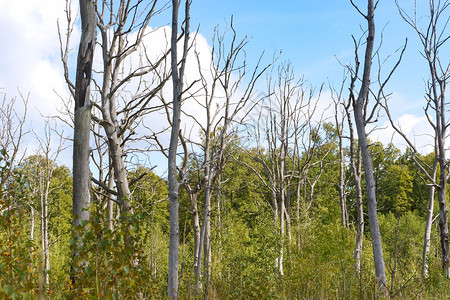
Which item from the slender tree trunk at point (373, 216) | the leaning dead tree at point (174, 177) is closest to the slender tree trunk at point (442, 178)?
the slender tree trunk at point (373, 216)

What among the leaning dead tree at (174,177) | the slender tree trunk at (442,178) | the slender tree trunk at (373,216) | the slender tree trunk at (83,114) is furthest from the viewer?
the slender tree trunk at (442,178)

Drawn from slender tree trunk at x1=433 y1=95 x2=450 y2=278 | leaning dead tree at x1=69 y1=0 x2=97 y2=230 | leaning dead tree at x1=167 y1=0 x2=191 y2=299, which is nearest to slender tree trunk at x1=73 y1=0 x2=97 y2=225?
leaning dead tree at x1=69 y1=0 x2=97 y2=230

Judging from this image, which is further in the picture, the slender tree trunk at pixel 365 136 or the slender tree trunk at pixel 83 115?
the slender tree trunk at pixel 365 136

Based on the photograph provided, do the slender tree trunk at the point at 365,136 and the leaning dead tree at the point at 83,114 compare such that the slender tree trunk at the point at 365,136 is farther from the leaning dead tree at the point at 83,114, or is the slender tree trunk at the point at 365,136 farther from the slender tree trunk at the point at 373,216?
the leaning dead tree at the point at 83,114

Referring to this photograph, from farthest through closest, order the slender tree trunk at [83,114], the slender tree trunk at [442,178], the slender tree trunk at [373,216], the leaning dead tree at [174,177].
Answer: the slender tree trunk at [442,178], the slender tree trunk at [373,216], the leaning dead tree at [174,177], the slender tree trunk at [83,114]

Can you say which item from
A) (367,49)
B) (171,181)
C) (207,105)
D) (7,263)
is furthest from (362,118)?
(7,263)

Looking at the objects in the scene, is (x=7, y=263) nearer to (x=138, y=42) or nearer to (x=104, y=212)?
(x=104, y=212)

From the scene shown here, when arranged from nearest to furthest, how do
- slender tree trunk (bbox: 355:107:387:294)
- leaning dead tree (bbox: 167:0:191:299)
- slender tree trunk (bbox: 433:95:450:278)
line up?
1. leaning dead tree (bbox: 167:0:191:299)
2. slender tree trunk (bbox: 355:107:387:294)
3. slender tree trunk (bbox: 433:95:450:278)

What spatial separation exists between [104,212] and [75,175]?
1.33 m

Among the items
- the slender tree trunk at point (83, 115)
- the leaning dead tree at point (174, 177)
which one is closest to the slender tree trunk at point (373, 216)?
the leaning dead tree at point (174, 177)

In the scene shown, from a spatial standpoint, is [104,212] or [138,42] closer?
[104,212]

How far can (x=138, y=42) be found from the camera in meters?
8.66

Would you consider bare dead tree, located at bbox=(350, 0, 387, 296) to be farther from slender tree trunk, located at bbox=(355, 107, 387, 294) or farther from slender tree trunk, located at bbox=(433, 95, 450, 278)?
slender tree trunk, located at bbox=(433, 95, 450, 278)

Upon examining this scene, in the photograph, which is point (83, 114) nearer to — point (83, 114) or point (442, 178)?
point (83, 114)
